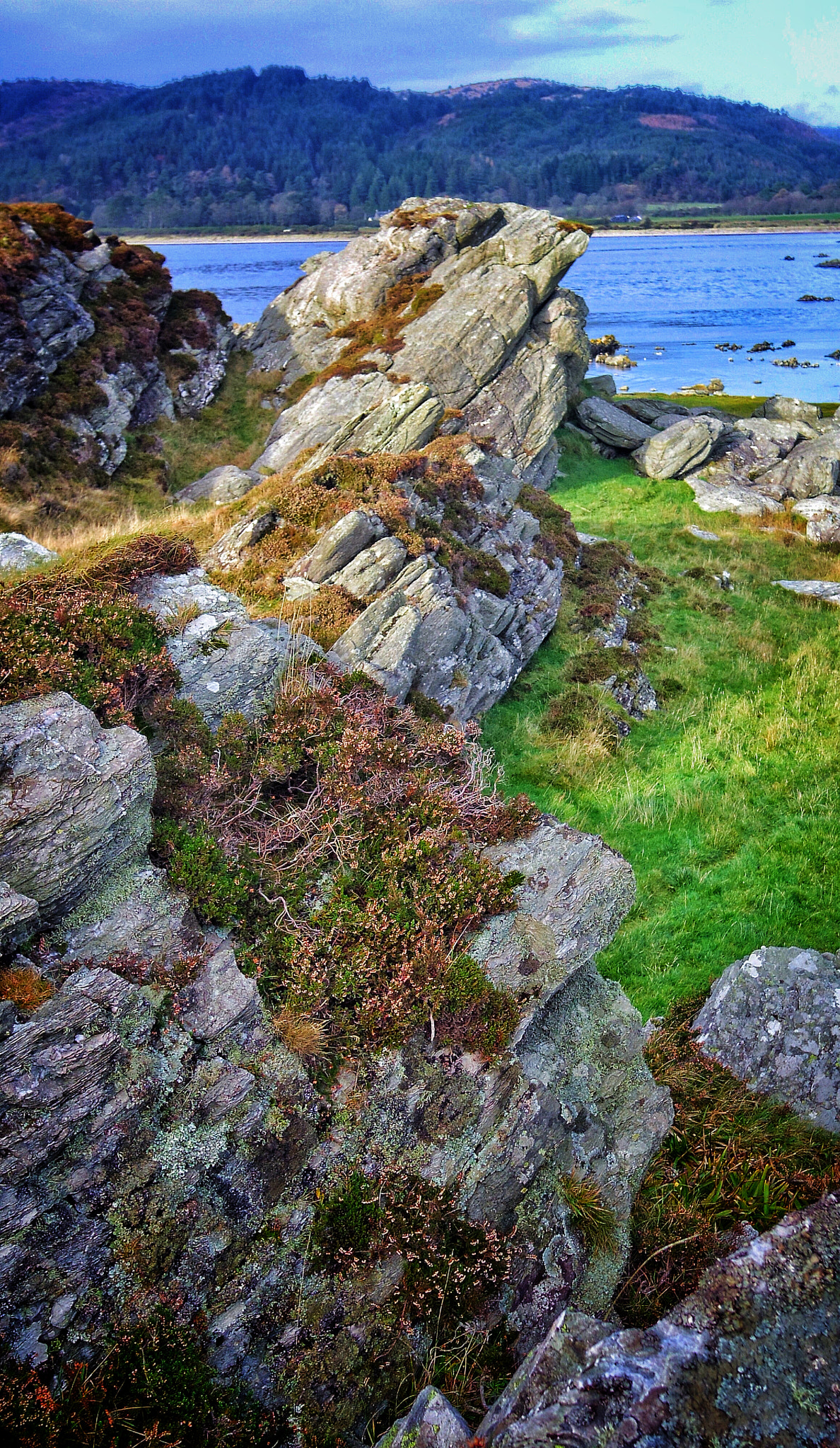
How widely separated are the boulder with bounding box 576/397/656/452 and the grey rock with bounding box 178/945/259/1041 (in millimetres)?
42738

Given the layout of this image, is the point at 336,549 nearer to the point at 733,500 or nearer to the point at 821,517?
the point at 821,517

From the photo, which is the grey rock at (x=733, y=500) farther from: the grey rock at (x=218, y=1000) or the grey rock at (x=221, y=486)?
the grey rock at (x=218, y=1000)

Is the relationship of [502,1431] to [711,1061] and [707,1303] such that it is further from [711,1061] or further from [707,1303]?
[711,1061]

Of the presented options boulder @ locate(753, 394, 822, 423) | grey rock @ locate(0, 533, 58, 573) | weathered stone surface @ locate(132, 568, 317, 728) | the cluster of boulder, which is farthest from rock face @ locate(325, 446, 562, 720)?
boulder @ locate(753, 394, 822, 423)

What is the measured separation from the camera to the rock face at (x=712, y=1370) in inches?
170

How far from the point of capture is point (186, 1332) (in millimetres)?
5504

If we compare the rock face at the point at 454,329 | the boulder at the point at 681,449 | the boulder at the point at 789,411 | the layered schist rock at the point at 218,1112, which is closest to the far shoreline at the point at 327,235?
the boulder at the point at 789,411

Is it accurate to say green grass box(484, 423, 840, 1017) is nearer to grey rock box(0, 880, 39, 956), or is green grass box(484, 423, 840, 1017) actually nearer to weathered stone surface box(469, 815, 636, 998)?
weathered stone surface box(469, 815, 636, 998)

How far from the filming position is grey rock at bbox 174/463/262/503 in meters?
28.4

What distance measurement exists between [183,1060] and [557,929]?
4013 millimetres

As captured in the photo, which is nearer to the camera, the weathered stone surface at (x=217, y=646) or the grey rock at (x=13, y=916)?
the grey rock at (x=13, y=916)

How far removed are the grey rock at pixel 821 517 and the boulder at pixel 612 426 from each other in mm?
10308

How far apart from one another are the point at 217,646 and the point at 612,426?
3891 centimetres

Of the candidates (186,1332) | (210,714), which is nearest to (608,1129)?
(186,1332)
